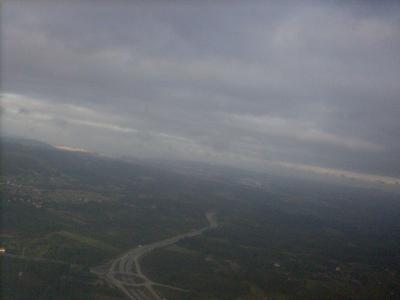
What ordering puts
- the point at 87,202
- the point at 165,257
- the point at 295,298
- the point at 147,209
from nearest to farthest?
1. the point at 295,298
2. the point at 165,257
3. the point at 87,202
4. the point at 147,209

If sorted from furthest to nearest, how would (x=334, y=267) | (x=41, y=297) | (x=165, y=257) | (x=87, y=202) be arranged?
(x=87, y=202), (x=334, y=267), (x=165, y=257), (x=41, y=297)

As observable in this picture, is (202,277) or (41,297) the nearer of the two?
(41,297)

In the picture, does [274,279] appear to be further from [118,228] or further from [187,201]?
[187,201]

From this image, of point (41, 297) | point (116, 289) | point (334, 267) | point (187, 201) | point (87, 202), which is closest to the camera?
point (41, 297)

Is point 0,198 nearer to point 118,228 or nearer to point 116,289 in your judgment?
point 118,228

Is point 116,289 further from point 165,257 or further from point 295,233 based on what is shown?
point 295,233

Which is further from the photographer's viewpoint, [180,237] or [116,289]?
[180,237]

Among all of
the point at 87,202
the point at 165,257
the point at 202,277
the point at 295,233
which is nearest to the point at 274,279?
the point at 202,277

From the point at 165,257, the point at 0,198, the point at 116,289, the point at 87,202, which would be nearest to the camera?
the point at 116,289

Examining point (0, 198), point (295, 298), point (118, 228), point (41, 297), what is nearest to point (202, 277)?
point (295, 298)
